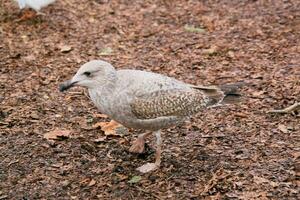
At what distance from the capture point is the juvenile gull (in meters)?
4.96

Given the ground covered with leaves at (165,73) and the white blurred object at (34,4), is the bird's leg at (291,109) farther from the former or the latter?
the white blurred object at (34,4)

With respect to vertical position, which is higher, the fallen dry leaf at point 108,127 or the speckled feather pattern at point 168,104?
the speckled feather pattern at point 168,104

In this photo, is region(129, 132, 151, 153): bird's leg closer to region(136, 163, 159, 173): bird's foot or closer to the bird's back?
region(136, 163, 159, 173): bird's foot

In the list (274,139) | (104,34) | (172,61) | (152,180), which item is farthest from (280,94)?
(104,34)

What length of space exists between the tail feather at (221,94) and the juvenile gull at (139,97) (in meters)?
0.09

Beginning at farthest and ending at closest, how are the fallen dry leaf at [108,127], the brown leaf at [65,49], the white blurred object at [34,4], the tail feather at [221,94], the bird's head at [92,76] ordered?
the white blurred object at [34,4]
the brown leaf at [65,49]
the fallen dry leaf at [108,127]
the tail feather at [221,94]
the bird's head at [92,76]

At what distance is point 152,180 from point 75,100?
2037mm

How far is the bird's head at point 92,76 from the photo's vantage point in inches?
195

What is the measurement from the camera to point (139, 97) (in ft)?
16.5

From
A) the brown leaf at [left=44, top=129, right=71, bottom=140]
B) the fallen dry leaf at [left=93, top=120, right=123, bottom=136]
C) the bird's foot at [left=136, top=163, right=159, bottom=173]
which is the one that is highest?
the brown leaf at [left=44, top=129, right=71, bottom=140]

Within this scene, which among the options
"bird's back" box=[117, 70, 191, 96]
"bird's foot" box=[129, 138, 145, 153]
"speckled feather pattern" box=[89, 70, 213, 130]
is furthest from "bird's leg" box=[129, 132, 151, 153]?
"bird's back" box=[117, 70, 191, 96]

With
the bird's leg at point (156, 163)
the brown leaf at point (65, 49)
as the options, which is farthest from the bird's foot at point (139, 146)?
the brown leaf at point (65, 49)

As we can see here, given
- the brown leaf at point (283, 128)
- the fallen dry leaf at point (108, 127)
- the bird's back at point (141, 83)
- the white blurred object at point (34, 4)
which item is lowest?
the brown leaf at point (283, 128)

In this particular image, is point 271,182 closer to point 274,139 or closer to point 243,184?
point 243,184
